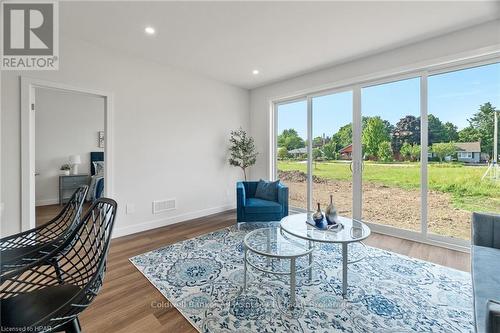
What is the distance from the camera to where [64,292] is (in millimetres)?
1161

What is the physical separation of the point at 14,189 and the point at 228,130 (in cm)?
330

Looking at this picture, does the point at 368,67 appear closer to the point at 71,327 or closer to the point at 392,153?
the point at 392,153

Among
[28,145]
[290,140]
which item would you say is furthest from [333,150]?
[28,145]

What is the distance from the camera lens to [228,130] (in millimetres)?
4809

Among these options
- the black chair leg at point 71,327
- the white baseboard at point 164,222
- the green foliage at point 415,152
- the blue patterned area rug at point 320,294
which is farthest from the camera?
the white baseboard at point 164,222

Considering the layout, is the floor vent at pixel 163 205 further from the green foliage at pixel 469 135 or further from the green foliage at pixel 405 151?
the green foliage at pixel 469 135

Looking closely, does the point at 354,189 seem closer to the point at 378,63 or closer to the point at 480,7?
the point at 378,63

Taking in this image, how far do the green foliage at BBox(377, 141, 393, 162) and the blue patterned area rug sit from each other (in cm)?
143

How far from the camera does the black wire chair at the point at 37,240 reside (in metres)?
1.43

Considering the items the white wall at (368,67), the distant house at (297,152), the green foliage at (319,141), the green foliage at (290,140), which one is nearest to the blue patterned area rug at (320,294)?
the green foliage at (319,141)

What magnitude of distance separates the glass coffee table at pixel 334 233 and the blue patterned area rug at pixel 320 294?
24 centimetres

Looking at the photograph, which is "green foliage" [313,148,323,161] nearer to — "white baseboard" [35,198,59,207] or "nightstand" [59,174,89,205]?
"nightstand" [59,174,89,205]

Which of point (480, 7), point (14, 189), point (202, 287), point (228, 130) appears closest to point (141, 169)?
point (14, 189)

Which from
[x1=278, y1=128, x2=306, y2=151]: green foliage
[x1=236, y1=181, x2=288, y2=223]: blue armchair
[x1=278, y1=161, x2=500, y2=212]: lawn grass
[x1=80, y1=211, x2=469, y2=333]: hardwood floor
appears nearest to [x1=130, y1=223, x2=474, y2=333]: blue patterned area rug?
[x1=80, y1=211, x2=469, y2=333]: hardwood floor
